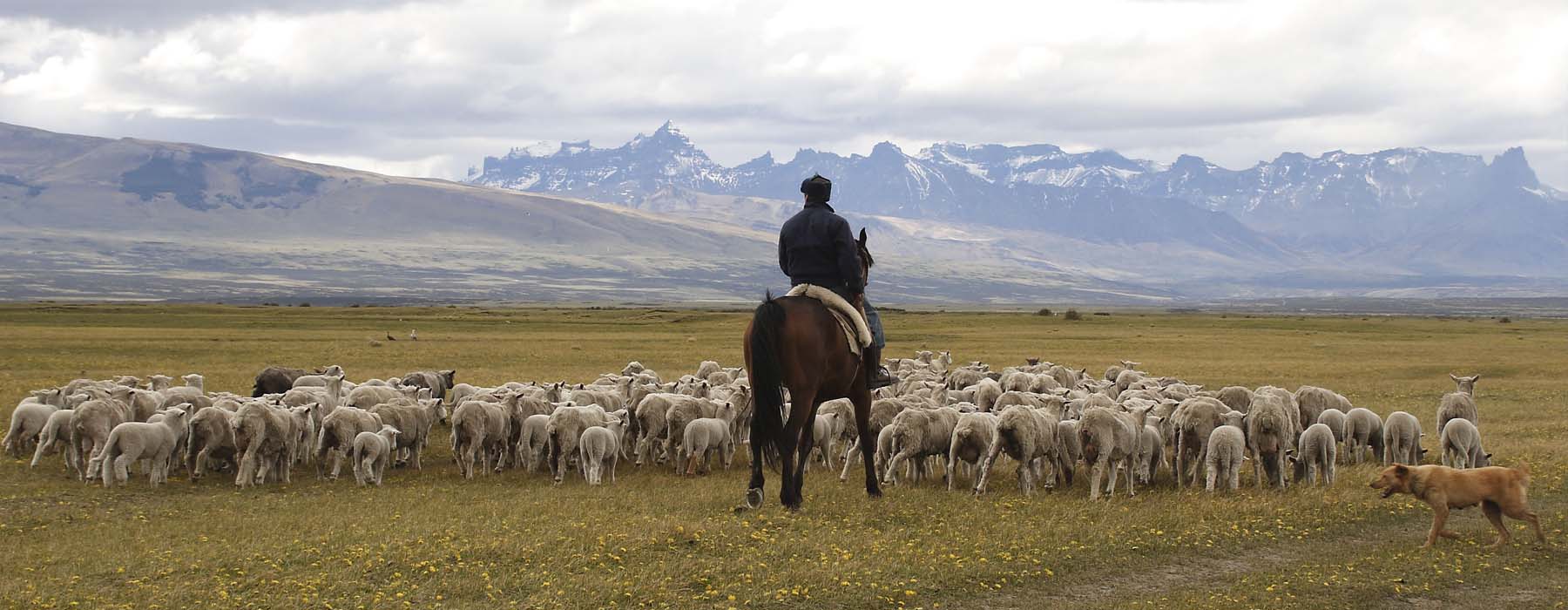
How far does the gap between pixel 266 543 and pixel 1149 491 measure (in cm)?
1282

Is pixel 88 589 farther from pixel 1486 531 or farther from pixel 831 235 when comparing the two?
pixel 1486 531

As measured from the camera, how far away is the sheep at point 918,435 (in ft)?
64.1

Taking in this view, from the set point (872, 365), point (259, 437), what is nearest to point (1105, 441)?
point (872, 365)

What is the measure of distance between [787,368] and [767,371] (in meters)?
0.30

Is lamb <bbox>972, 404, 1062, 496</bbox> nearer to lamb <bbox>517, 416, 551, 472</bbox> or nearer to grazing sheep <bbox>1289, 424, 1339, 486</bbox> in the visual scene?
grazing sheep <bbox>1289, 424, 1339, 486</bbox>

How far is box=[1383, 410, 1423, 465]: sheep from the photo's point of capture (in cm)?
2162

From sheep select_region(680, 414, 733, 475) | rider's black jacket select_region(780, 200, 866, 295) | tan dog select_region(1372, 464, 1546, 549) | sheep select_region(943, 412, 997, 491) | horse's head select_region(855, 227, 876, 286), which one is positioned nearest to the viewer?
tan dog select_region(1372, 464, 1546, 549)

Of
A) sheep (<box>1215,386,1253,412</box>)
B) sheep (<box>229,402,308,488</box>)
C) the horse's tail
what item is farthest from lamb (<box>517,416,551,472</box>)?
sheep (<box>1215,386,1253,412</box>)

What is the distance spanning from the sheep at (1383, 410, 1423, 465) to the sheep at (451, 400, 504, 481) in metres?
14.5

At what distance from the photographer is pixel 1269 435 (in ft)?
63.6

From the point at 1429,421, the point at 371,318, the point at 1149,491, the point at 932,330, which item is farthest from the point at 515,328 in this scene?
the point at 1149,491

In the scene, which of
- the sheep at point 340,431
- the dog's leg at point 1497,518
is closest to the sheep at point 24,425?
the sheep at point 340,431

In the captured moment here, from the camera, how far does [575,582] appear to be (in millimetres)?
11742

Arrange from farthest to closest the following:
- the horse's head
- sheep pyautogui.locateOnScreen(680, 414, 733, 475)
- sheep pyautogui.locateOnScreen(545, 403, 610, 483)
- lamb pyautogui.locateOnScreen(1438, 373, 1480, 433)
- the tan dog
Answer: lamb pyautogui.locateOnScreen(1438, 373, 1480, 433) < sheep pyautogui.locateOnScreen(680, 414, 733, 475) < sheep pyautogui.locateOnScreen(545, 403, 610, 483) < the horse's head < the tan dog
